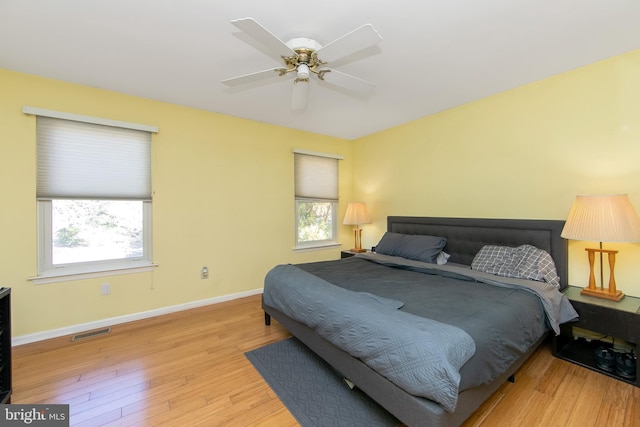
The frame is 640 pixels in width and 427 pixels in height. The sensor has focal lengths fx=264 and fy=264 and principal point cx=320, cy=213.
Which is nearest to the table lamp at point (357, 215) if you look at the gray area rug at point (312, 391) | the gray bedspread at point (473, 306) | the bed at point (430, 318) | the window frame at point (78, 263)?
the bed at point (430, 318)

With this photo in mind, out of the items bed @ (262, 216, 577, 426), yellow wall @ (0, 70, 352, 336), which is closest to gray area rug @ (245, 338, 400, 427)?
bed @ (262, 216, 577, 426)

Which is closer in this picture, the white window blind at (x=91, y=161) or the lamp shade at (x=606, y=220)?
the lamp shade at (x=606, y=220)

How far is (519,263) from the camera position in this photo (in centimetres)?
239

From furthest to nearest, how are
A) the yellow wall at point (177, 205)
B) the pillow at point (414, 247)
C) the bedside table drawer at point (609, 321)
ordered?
the pillow at point (414, 247) < the yellow wall at point (177, 205) < the bedside table drawer at point (609, 321)

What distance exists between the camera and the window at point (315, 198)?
4.25m

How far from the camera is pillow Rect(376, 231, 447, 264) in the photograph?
10.2ft

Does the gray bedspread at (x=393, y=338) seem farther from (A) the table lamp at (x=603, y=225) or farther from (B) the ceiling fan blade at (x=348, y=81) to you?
(B) the ceiling fan blade at (x=348, y=81)

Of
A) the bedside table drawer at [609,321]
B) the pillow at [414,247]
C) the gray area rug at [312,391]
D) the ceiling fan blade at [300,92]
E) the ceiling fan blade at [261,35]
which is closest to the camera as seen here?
the ceiling fan blade at [261,35]

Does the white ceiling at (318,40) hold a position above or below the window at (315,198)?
above

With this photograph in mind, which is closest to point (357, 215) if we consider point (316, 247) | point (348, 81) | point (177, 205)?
point (316, 247)

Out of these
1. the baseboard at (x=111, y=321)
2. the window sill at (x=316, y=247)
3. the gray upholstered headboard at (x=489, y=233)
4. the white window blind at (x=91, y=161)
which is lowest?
the baseboard at (x=111, y=321)

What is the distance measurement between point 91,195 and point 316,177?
9.47ft

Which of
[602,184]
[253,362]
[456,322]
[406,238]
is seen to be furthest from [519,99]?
[253,362]

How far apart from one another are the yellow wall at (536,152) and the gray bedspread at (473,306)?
0.95m
